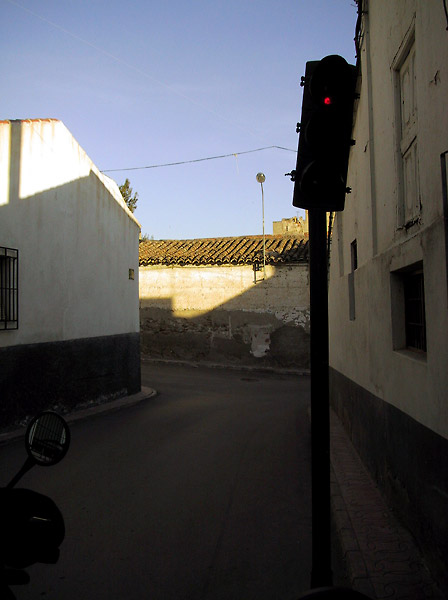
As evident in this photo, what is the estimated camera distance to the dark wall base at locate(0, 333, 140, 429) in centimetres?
892

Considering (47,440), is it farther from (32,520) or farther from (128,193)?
(128,193)

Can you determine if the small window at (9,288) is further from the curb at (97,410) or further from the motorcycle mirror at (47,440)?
the motorcycle mirror at (47,440)

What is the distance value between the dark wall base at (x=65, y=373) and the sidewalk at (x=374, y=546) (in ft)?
18.5

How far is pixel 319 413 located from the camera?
10.2ft

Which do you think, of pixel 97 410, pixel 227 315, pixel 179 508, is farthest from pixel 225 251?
pixel 179 508

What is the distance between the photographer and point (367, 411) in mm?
6328

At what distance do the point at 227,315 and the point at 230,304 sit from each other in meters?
0.49

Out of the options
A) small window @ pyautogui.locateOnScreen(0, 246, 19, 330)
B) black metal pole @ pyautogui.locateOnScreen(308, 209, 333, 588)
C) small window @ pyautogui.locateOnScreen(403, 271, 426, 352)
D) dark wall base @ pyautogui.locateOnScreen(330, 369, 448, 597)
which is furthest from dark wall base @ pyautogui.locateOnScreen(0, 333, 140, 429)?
black metal pole @ pyautogui.locateOnScreen(308, 209, 333, 588)

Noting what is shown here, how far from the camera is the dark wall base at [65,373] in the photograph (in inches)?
351

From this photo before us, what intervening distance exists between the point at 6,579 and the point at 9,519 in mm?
252

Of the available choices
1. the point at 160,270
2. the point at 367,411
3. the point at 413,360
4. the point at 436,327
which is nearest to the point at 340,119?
the point at 436,327

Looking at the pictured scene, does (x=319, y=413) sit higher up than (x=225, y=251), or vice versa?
(x=225, y=251)

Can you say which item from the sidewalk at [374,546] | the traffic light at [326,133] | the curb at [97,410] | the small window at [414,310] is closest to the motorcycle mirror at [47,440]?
the traffic light at [326,133]

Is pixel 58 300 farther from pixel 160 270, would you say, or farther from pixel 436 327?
pixel 160 270
